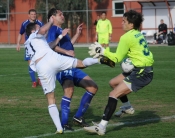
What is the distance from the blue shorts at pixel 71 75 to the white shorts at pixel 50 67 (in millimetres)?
546

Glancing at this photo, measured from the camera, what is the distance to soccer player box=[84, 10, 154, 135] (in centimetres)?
850

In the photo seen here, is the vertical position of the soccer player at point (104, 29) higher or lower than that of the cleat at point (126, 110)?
higher

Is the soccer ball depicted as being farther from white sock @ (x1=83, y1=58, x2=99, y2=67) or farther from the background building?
the background building

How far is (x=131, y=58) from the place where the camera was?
880cm

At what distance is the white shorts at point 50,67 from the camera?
27.9 feet

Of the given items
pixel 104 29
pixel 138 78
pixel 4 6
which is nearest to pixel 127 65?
pixel 138 78

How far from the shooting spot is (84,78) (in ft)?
30.5

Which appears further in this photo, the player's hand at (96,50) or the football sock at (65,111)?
the football sock at (65,111)

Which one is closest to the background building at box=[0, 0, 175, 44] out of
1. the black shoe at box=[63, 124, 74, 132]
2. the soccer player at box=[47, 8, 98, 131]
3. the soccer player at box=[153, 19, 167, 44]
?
the soccer player at box=[153, 19, 167, 44]

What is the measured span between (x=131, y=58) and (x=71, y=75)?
1.09 meters

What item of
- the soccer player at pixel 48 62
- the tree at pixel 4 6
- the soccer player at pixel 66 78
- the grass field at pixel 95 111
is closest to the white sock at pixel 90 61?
the soccer player at pixel 48 62

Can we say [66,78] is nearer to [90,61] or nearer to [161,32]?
[90,61]

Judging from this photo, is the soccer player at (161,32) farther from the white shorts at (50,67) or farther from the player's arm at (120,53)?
the white shorts at (50,67)

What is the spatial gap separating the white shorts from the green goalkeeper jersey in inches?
27.1
